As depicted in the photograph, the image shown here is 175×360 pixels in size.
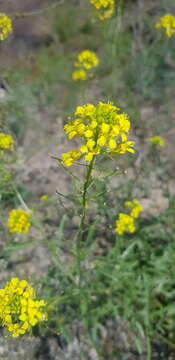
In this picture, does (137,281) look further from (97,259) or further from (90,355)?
(90,355)

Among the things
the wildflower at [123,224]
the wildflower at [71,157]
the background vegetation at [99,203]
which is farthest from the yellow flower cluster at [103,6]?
the wildflower at [71,157]

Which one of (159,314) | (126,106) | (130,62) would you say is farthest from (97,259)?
(130,62)

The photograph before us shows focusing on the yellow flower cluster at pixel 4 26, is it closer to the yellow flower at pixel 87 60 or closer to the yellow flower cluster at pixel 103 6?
the yellow flower cluster at pixel 103 6

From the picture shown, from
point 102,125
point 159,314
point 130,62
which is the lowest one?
point 159,314

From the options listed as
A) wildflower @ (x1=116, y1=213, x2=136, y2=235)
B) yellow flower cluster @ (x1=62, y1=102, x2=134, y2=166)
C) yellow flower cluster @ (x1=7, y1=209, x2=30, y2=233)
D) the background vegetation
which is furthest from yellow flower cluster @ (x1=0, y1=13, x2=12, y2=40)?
wildflower @ (x1=116, y1=213, x2=136, y2=235)

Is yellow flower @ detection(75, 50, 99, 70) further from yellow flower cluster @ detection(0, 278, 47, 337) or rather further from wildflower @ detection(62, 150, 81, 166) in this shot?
yellow flower cluster @ detection(0, 278, 47, 337)

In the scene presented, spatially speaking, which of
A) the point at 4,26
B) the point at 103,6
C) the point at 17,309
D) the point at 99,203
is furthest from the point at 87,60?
the point at 17,309
